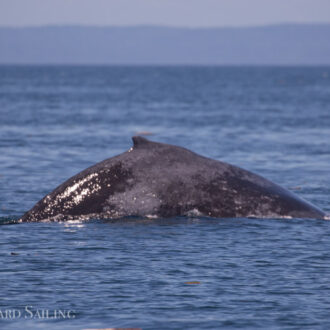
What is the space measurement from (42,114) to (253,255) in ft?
148

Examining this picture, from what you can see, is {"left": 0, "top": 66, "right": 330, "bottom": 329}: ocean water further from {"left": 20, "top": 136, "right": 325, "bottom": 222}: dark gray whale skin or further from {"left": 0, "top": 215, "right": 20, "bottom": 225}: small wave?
{"left": 20, "top": 136, "right": 325, "bottom": 222}: dark gray whale skin

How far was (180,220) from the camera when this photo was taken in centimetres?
1455

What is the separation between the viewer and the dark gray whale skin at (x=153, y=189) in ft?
47.0

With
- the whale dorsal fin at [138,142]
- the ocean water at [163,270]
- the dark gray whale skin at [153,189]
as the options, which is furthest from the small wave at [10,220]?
the whale dorsal fin at [138,142]

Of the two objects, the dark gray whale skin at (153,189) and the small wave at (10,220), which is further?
the small wave at (10,220)

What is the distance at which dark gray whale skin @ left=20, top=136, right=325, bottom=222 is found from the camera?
14.3 metres

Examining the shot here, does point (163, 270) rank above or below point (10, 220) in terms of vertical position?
below

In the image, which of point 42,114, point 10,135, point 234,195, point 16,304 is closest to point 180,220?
point 234,195

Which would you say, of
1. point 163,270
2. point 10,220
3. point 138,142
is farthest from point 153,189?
point 10,220

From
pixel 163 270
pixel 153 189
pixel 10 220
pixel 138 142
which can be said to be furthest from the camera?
pixel 10 220

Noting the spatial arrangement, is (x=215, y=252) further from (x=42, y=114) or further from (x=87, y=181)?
(x=42, y=114)

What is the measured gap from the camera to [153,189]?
14.3 m

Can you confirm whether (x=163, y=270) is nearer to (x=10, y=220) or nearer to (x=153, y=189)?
(x=153, y=189)

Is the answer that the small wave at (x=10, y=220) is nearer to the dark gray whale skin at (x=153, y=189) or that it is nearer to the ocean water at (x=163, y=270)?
the ocean water at (x=163, y=270)
